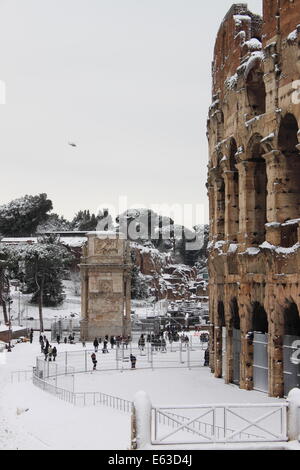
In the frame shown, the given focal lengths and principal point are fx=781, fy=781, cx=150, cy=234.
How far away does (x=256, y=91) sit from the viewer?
3406 cm

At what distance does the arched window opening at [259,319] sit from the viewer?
109 ft

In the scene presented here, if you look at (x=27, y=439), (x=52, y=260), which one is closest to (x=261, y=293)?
(x=27, y=439)

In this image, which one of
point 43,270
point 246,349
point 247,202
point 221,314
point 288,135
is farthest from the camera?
point 43,270

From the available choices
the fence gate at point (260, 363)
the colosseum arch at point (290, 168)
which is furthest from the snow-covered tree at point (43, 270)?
the colosseum arch at point (290, 168)

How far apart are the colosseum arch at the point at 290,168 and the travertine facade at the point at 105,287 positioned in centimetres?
3313

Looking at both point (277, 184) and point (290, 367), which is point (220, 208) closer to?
point (277, 184)

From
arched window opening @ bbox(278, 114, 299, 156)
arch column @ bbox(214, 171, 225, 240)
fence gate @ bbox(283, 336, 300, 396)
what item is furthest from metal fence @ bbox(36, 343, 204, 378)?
arched window opening @ bbox(278, 114, 299, 156)

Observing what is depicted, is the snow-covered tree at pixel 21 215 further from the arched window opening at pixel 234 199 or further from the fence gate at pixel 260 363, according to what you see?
the fence gate at pixel 260 363

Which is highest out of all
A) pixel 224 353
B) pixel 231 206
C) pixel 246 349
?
pixel 231 206

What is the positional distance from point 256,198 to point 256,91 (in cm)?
468

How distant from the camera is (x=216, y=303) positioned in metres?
38.8

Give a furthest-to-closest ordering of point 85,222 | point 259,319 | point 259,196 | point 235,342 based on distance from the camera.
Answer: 1. point 85,222
2. point 235,342
3. point 259,196
4. point 259,319

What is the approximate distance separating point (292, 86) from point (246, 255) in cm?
764

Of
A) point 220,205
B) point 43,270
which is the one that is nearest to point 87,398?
point 220,205
